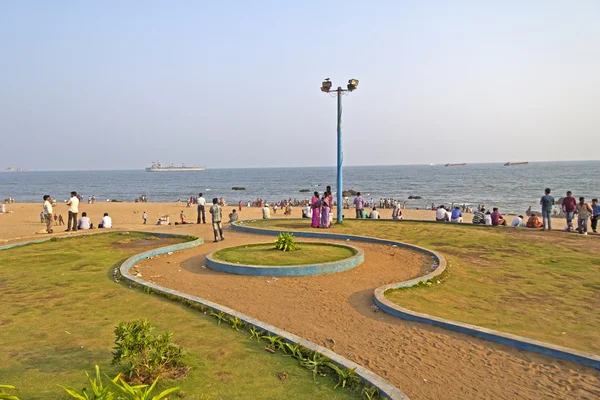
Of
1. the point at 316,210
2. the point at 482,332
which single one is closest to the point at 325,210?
the point at 316,210

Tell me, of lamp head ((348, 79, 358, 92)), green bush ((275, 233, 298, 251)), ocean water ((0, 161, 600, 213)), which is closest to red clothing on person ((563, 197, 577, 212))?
lamp head ((348, 79, 358, 92))

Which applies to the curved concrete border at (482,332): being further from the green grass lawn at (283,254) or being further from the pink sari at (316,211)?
the pink sari at (316,211)

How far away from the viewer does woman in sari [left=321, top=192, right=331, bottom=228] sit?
15.9 meters

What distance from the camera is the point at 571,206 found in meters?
15.5

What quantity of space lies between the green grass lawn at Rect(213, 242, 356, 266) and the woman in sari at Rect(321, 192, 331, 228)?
3.61m

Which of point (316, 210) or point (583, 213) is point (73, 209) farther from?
point (583, 213)

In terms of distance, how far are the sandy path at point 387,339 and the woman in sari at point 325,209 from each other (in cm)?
595

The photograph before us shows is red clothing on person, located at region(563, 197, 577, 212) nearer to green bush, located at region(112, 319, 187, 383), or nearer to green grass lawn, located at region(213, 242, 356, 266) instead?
green grass lawn, located at region(213, 242, 356, 266)

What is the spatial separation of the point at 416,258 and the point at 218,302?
5.72 m

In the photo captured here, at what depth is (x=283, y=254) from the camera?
36.0 feet

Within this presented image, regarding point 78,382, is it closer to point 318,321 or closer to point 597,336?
point 318,321

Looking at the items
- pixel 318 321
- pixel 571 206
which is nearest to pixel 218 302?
pixel 318 321

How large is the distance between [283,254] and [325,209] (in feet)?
17.9

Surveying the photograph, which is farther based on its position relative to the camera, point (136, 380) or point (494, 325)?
point (494, 325)
